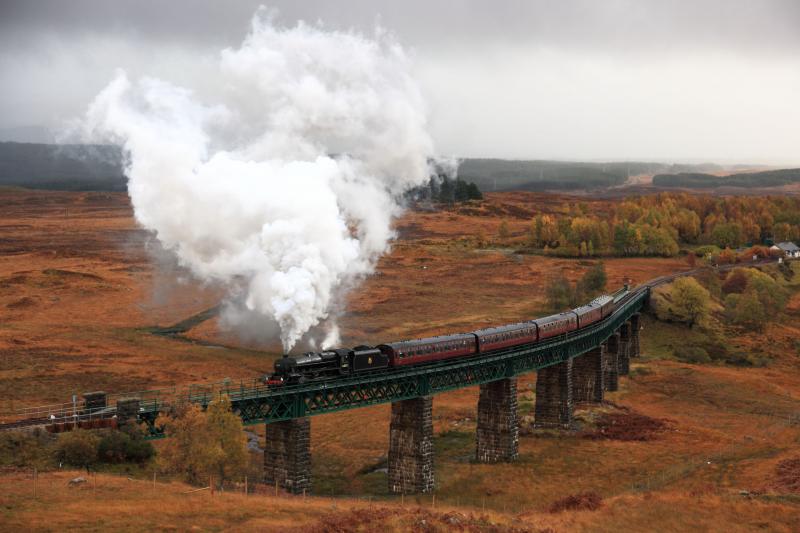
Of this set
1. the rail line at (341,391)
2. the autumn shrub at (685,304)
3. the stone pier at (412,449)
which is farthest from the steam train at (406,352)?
the autumn shrub at (685,304)

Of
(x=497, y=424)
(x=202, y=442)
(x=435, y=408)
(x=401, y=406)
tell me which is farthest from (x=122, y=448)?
(x=435, y=408)

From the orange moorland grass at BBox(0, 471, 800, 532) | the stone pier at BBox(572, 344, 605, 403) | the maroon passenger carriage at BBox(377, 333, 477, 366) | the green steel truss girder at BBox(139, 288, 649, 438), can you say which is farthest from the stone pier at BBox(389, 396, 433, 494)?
the stone pier at BBox(572, 344, 605, 403)

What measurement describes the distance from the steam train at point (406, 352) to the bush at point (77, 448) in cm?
979

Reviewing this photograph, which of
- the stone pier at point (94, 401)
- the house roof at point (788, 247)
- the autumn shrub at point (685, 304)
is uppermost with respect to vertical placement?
the stone pier at point (94, 401)

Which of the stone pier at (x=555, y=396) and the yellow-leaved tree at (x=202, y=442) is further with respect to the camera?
the stone pier at (x=555, y=396)

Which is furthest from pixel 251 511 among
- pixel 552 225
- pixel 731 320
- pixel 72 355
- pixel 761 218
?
pixel 761 218

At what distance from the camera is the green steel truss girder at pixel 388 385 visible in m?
45.1

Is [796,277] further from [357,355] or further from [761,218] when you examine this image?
[357,355]

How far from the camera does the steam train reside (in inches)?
1832

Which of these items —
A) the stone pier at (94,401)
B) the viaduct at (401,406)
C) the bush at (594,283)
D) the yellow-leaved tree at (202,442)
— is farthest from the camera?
the bush at (594,283)

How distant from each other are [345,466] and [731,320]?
257ft

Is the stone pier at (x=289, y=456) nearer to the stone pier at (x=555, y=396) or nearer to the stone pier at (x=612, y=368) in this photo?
the stone pier at (x=555, y=396)

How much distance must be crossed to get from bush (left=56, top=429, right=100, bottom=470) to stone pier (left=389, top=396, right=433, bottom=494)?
19221mm

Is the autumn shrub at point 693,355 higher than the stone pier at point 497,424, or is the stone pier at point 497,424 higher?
the stone pier at point 497,424
